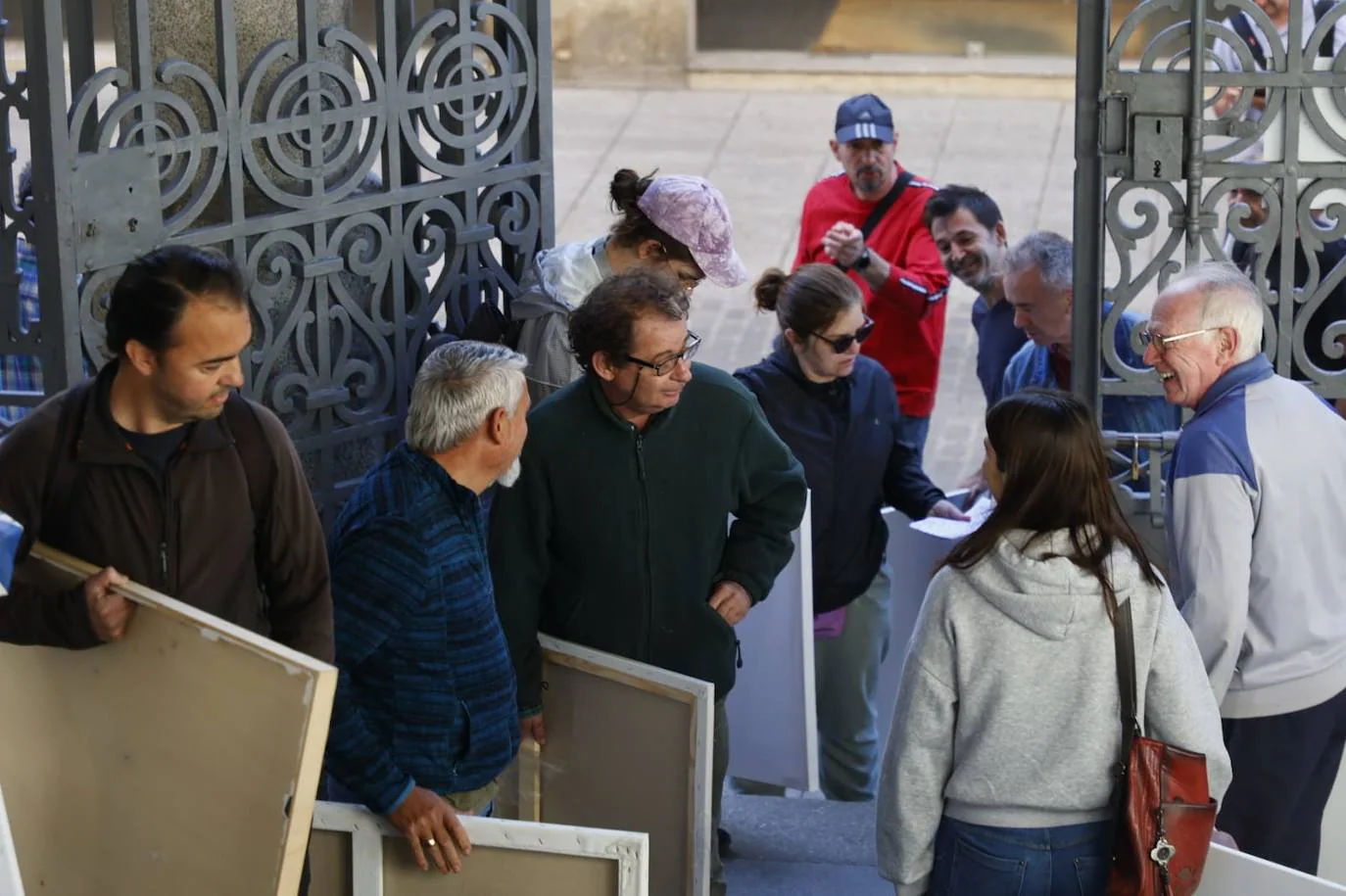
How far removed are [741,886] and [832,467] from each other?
1.11m

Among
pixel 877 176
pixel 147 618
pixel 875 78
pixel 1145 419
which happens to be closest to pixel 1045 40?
pixel 875 78

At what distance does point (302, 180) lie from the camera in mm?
4648

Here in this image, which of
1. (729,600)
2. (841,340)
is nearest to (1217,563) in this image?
(729,600)

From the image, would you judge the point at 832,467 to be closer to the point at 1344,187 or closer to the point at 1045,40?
the point at 1344,187

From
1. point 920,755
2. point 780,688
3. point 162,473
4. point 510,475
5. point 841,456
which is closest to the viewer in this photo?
point 162,473

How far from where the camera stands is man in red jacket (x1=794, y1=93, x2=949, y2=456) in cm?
648

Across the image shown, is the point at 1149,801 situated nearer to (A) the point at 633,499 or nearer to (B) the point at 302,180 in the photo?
(A) the point at 633,499

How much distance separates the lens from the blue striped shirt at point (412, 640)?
3.52 m

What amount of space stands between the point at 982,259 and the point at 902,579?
1148 millimetres

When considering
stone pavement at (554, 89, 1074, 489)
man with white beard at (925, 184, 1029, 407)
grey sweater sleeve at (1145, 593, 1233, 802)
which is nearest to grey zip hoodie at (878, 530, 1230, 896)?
grey sweater sleeve at (1145, 593, 1233, 802)

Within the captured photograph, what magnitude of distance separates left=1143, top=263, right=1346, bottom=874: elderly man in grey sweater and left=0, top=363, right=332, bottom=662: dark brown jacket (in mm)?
1681

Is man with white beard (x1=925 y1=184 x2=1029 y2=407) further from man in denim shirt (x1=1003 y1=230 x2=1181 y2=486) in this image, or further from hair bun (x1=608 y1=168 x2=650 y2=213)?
hair bun (x1=608 y1=168 x2=650 y2=213)

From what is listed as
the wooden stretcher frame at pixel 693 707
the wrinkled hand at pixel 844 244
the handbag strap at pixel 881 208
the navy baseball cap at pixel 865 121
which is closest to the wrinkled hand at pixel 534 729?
the wooden stretcher frame at pixel 693 707

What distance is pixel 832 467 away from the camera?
525cm
